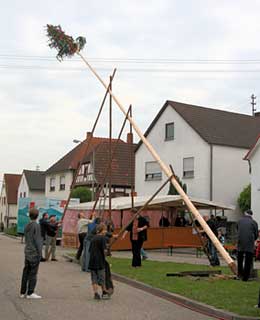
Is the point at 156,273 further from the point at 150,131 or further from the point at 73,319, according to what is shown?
the point at 150,131

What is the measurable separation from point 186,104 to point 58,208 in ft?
38.6

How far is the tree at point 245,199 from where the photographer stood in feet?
116

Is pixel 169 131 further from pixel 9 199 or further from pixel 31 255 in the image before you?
pixel 9 199

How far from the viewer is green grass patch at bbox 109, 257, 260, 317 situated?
35.0 feet

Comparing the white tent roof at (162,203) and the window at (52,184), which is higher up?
the window at (52,184)

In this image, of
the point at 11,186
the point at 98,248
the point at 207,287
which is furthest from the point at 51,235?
the point at 11,186

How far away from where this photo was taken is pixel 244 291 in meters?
12.3

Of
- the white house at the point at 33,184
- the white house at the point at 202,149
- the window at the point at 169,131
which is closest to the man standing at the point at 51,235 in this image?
the white house at the point at 202,149

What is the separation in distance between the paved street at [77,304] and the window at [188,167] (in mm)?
22264

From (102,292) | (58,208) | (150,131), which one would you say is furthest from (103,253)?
(150,131)

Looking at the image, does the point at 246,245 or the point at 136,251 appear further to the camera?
the point at 136,251

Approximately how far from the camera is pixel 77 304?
11.2 metres

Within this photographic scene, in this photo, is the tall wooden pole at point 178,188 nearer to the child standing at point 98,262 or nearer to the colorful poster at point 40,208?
the child standing at point 98,262

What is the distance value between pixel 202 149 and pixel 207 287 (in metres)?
23.7
